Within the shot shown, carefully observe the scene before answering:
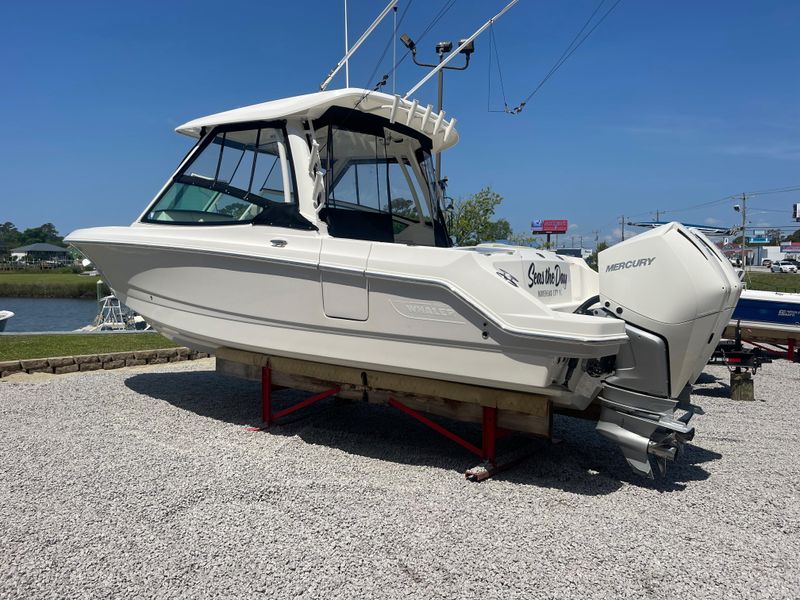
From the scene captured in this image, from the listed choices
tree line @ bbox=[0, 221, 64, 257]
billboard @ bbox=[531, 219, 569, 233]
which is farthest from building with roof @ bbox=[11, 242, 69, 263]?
billboard @ bbox=[531, 219, 569, 233]

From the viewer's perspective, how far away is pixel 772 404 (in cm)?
708

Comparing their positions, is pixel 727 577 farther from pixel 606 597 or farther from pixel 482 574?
pixel 482 574

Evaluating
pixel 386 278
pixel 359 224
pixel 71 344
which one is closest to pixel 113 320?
pixel 71 344

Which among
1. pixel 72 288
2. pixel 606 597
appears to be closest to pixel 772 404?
pixel 606 597

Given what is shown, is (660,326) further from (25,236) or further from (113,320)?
(25,236)

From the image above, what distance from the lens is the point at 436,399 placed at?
182 inches

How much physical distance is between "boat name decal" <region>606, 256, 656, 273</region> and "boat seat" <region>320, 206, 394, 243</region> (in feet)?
6.95

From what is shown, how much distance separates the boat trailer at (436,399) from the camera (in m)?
4.23

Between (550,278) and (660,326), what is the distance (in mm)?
1249

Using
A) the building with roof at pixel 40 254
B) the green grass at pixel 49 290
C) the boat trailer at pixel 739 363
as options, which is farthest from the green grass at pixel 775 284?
the building with roof at pixel 40 254

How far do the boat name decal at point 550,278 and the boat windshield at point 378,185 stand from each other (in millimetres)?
1443

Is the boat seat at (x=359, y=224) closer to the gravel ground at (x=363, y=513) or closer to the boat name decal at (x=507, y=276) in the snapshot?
the boat name decal at (x=507, y=276)

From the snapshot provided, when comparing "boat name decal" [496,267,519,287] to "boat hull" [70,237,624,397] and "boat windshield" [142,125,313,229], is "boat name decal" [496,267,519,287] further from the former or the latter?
"boat windshield" [142,125,313,229]

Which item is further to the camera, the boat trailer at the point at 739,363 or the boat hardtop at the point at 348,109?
the boat trailer at the point at 739,363
